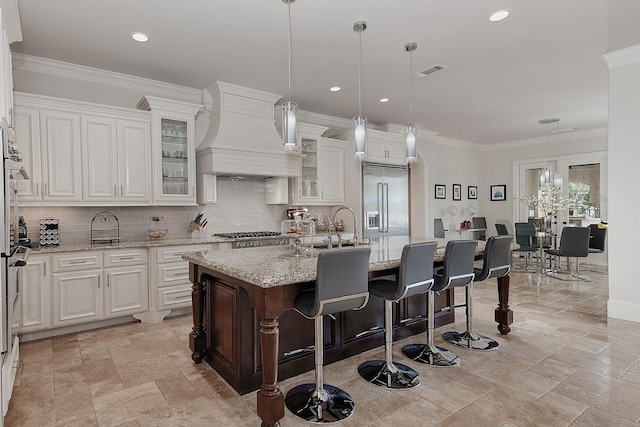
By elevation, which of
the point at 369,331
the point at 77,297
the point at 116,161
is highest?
the point at 116,161

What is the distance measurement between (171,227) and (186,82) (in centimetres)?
181

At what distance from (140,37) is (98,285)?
244cm

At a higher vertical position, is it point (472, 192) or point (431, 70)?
point (431, 70)

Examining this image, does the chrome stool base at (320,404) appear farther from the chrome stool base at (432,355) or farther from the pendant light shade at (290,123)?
the pendant light shade at (290,123)

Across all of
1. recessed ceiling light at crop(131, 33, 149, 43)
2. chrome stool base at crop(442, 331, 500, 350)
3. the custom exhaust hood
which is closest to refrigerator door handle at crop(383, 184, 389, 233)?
the custom exhaust hood

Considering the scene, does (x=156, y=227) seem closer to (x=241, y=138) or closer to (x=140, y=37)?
(x=241, y=138)

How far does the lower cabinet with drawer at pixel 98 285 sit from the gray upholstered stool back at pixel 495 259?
338cm

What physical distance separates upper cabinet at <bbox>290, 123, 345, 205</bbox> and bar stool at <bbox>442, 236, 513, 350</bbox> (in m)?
2.84

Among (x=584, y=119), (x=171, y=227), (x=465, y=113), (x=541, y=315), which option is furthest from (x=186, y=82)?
(x=584, y=119)

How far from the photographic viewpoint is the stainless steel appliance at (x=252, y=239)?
4473 millimetres

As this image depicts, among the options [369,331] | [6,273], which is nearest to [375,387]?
[369,331]

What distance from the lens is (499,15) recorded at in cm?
307

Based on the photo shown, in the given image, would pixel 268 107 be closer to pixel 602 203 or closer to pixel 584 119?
pixel 584 119

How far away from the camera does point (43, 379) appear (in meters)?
2.69
